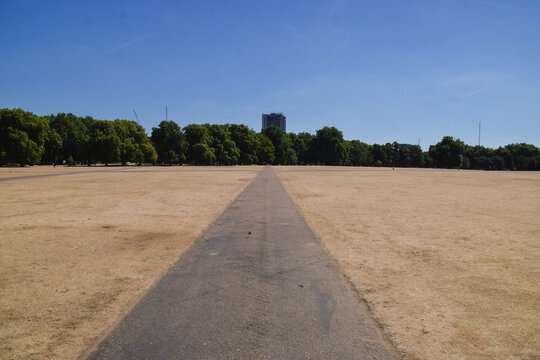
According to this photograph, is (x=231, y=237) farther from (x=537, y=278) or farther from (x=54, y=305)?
(x=537, y=278)

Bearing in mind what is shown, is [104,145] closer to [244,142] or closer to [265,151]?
[244,142]

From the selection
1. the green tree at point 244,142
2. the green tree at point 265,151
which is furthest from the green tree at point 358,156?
the green tree at point 244,142

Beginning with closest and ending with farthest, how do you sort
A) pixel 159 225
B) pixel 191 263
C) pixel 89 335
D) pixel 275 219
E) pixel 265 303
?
pixel 89 335
pixel 265 303
pixel 191 263
pixel 159 225
pixel 275 219

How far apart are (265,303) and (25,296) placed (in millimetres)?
3844

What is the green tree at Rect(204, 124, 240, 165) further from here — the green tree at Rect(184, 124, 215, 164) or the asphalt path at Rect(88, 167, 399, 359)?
the asphalt path at Rect(88, 167, 399, 359)

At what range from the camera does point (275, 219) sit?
10961mm

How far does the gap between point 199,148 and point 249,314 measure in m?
100

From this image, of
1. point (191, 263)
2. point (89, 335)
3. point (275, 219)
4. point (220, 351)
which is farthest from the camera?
point (275, 219)

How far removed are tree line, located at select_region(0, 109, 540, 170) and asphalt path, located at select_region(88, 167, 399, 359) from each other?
302 feet

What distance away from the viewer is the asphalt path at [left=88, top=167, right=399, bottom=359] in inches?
127

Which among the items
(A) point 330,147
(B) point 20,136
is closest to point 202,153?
(B) point 20,136

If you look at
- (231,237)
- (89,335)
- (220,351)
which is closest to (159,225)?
(231,237)

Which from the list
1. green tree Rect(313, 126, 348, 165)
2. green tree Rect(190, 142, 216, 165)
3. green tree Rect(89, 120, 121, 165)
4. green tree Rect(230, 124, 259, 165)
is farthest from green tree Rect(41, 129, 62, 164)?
green tree Rect(313, 126, 348, 165)

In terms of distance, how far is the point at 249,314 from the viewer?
3971 millimetres
